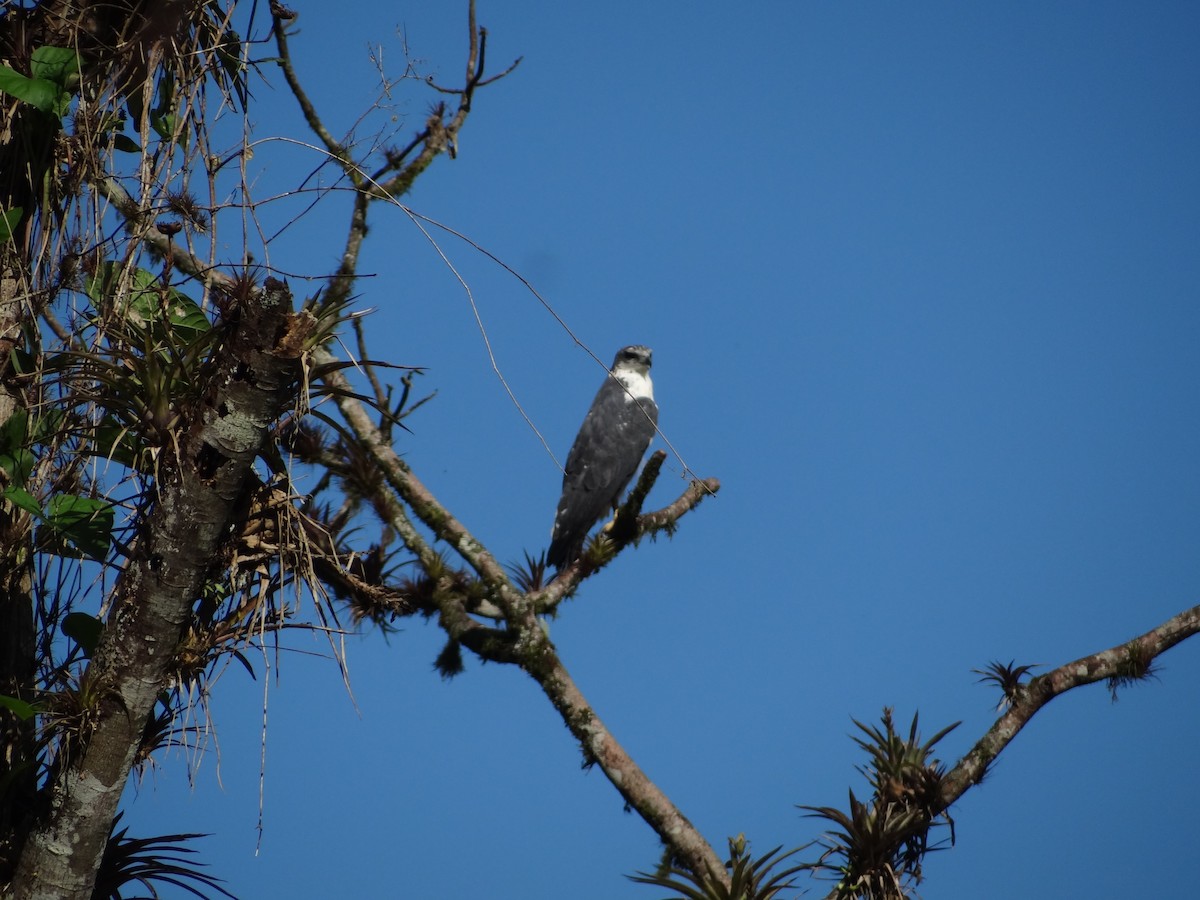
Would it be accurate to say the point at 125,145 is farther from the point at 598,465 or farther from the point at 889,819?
the point at 598,465

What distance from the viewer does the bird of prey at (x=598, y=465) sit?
29.4 ft

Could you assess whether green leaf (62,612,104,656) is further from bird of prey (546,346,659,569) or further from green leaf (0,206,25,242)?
bird of prey (546,346,659,569)

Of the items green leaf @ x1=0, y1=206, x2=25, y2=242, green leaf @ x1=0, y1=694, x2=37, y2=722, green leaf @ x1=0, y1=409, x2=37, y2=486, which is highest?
green leaf @ x1=0, y1=206, x2=25, y2=242

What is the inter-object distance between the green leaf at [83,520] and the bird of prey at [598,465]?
5825mm

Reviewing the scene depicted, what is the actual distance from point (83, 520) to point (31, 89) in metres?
A: 1.29

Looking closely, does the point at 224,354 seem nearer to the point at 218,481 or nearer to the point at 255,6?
the point at 218,481

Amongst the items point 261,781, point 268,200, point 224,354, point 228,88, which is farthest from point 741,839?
point 228,88

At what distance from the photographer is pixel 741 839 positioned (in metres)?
3.56

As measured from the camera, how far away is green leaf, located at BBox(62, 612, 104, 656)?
9.28ft

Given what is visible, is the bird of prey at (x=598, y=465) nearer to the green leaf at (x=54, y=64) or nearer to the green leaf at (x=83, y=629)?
the green leaf at (x=83, y=629)

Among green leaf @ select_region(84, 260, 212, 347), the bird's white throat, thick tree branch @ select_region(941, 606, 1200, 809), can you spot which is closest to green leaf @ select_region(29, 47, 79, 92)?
green leaf @ select_region(84, 260, 212, 347)

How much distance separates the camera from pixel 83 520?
2727mm

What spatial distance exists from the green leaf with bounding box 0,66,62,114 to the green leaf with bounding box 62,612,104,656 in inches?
58.2

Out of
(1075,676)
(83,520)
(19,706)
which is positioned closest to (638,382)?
(1075,676)
